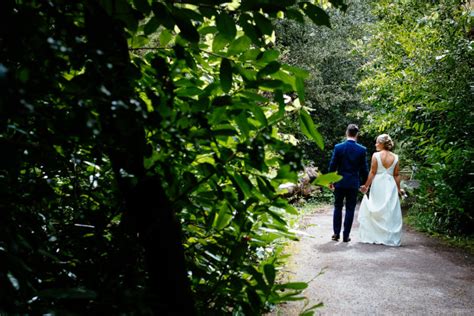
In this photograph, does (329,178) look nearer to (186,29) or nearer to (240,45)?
(240,45)

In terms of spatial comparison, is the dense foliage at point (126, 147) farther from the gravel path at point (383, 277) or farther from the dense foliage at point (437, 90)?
the dense foliage at point (437, 90)

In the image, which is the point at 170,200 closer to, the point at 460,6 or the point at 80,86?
the point at 80,86

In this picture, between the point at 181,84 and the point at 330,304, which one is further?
the point at 330,304

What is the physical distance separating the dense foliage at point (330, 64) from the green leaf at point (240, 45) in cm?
1690

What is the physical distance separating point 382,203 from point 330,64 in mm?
13172

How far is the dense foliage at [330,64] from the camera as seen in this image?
18812 millimetres

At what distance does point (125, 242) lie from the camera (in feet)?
4.62

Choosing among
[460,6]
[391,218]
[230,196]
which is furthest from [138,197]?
[460,6]

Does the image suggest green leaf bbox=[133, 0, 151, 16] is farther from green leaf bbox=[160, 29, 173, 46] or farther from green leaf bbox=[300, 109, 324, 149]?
green leaf bbox=[300, 109, 324, 149]

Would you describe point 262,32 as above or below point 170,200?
above

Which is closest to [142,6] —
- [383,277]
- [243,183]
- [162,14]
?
[162,14]

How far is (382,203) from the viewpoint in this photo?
29.0 feet

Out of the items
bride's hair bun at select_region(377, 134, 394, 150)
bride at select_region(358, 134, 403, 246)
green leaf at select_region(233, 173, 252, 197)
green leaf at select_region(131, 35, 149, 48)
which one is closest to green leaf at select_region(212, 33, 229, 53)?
green leaf at select_region(131, 35, 149, 48)

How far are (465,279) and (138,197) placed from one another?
6.22 meters
